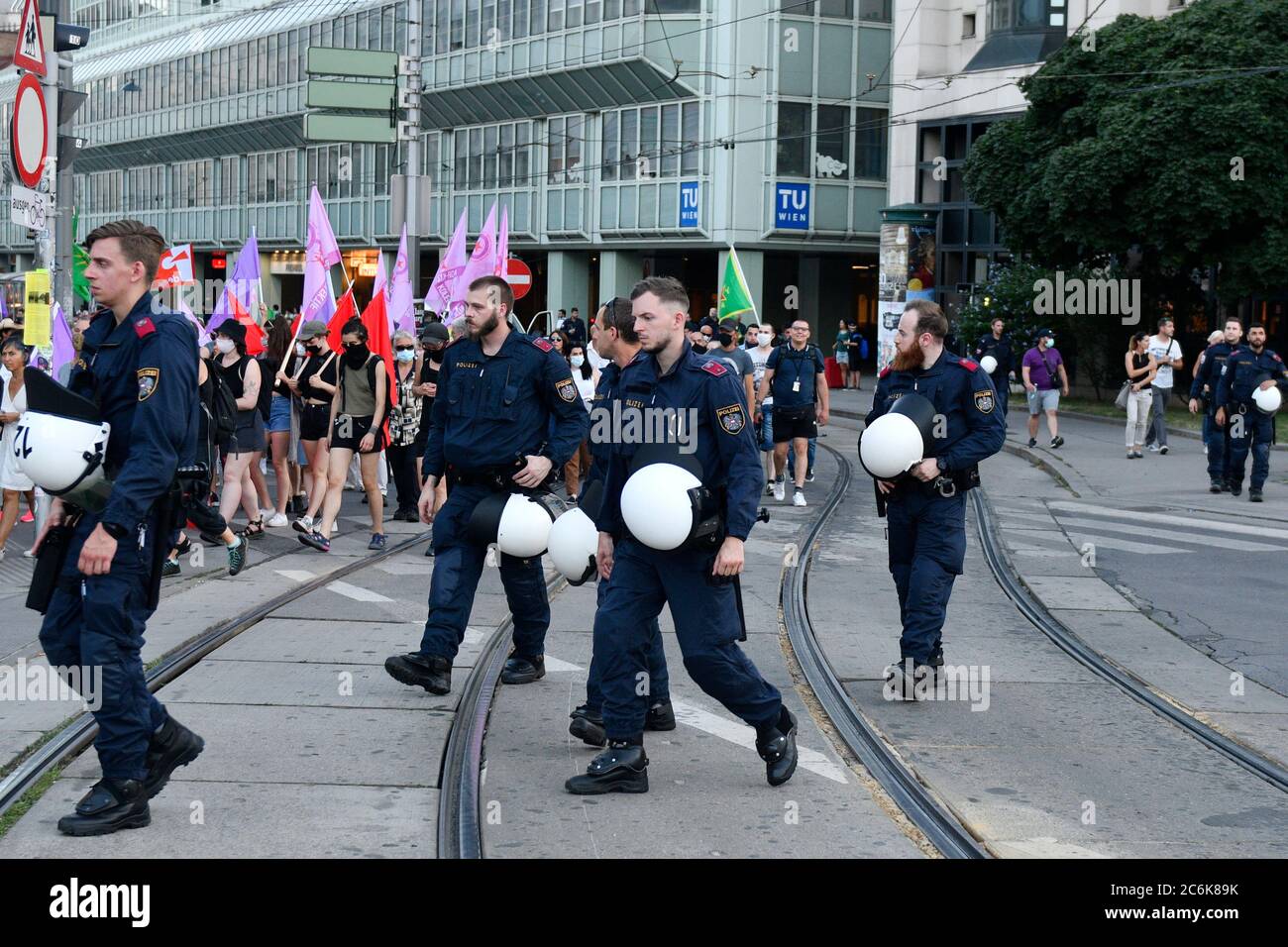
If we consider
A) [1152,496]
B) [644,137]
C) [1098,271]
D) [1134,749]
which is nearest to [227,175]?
[644,137]

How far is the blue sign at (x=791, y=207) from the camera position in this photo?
42.1 m

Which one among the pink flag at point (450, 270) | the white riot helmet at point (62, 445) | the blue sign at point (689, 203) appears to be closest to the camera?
the white riot helmet at point (62, 445)

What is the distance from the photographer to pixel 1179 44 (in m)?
29.0

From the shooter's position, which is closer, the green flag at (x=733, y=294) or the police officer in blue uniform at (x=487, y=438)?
the police officer in blue uniform at (x=487, y=438)

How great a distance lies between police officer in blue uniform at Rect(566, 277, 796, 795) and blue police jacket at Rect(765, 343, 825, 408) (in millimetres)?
10063

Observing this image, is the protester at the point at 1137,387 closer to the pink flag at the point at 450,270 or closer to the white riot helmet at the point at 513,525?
the pink flag at the point at 450,270

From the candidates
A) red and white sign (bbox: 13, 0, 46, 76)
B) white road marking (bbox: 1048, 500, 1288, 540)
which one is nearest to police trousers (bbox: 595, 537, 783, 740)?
red and white sign (bbox: 13, 0, 46, 76)

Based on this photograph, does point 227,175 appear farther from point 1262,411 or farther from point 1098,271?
point 1262,411

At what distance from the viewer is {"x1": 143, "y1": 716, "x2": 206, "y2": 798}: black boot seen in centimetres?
545

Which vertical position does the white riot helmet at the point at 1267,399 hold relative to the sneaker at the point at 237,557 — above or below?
above

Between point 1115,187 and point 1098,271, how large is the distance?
350 centimetres

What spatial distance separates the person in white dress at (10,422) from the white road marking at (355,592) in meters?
2.55

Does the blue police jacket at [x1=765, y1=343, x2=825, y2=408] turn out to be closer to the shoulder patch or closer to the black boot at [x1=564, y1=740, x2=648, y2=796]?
the shoulder patch

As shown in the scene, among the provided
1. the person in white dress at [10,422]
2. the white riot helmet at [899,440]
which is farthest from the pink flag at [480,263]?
the white riot helmet at [899,440]
